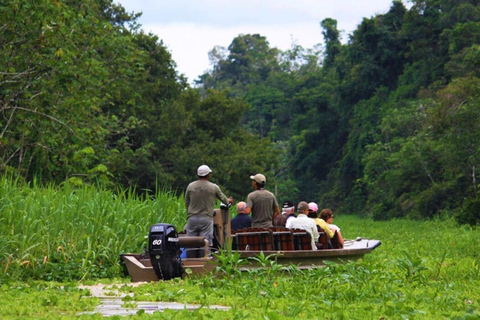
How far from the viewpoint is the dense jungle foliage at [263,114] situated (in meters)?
20.9

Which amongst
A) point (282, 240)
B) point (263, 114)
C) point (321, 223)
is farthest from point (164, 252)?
point (263, 114)

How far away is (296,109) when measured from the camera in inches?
3024

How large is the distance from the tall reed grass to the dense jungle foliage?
4.39 ft

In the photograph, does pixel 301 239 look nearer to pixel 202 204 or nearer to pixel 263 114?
pixel 202 204

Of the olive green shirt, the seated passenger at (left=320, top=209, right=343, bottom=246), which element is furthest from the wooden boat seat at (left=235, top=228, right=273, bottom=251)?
the seated passenger at (left=320, top=209, right=343, bottom=246)

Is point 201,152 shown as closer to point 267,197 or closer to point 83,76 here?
point 83,76

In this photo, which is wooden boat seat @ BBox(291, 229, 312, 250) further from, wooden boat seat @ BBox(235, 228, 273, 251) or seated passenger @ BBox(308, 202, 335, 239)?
seated passenger @ BBox(308, 202, 335, 239)

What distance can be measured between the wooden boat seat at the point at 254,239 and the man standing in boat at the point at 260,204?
1061mm

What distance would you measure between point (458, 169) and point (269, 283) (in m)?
31.4

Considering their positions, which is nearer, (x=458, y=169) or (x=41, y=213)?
(x=41, y=213)

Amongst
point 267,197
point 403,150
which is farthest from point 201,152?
point 267,197

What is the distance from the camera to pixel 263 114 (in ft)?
276

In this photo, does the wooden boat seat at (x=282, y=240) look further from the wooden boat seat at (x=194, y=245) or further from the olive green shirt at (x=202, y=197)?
the wooden boat seat at (x=194, y=245)

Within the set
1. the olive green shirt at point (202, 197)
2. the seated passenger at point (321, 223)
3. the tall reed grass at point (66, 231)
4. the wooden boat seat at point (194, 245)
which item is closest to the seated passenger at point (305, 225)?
the seated passenger at point (321, 223)
